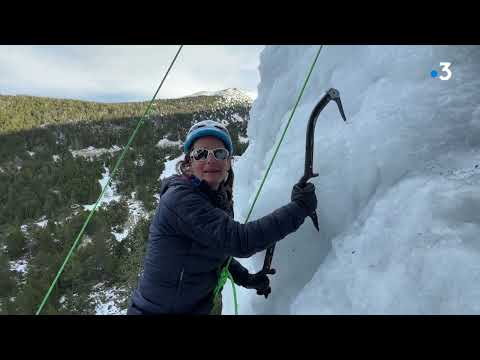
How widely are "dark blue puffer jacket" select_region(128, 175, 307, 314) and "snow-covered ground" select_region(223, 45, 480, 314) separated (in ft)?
1.86

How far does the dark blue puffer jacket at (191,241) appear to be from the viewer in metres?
1.24

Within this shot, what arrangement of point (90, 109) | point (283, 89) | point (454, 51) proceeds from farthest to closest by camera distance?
point (90, 109)
point (283, 89)
point (454, 51)

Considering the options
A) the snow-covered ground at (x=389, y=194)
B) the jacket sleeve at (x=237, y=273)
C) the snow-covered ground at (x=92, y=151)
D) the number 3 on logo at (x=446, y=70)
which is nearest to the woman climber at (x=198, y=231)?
the jacket sleeve at (x=237, y=273)

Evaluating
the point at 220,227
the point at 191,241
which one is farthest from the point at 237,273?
the point at 220,227

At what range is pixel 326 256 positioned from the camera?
7.04 ft

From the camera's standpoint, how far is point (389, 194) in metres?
1.80

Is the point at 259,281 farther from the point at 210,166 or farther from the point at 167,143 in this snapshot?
the point at 167,143

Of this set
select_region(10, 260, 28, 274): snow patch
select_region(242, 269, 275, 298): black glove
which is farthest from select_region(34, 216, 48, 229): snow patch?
select_region(242, 269, 275, 298): black glove

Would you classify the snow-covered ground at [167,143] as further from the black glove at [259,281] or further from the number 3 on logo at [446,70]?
the number 3 on logo at [446,70]

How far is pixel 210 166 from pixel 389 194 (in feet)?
3.31

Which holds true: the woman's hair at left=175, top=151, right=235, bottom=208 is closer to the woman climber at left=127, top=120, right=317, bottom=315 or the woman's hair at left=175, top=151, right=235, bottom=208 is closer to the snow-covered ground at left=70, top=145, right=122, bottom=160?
the woman climber at left=127, top=120, right=317, bottom=315
